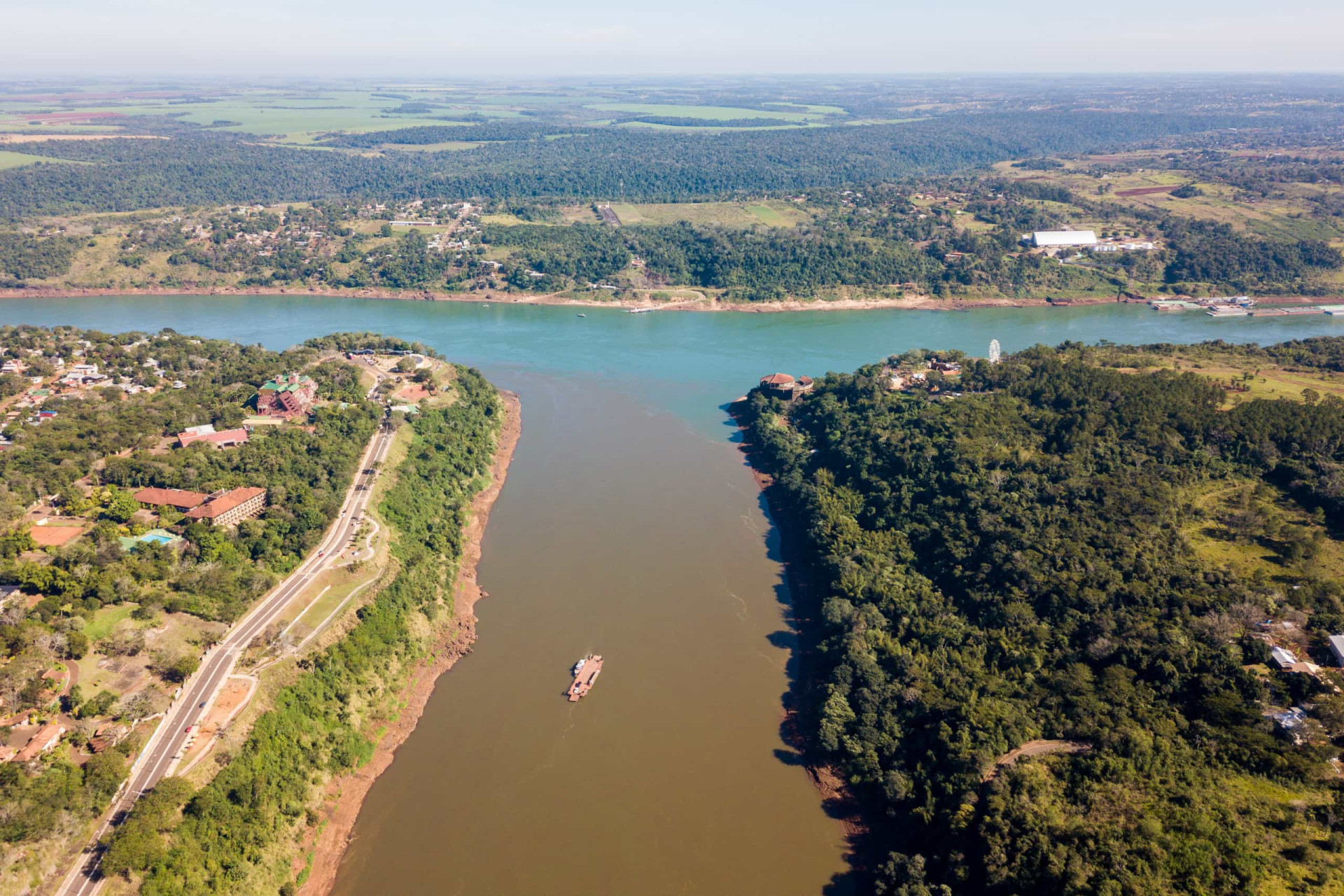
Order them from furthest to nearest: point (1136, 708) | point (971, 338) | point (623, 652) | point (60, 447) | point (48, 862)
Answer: point (971, 338) → point (60, 447) → point (623, 652) → point (1136, 708) → point (48, 862)

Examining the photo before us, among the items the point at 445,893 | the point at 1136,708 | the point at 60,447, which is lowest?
the point at 445,893

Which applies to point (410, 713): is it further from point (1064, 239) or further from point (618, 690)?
point (1064, 239)

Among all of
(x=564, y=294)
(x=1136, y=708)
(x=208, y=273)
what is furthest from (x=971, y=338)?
(x=208, y=273)

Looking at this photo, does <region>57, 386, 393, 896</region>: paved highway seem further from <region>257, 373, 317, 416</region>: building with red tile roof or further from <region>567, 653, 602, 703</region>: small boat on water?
<region>567, 653, 602, 703</region>: small boat on water

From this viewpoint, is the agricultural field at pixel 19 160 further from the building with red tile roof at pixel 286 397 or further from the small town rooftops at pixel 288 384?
the building with red tile roof at pixel 286 397

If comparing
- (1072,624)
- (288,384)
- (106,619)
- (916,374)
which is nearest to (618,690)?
(1072,624)

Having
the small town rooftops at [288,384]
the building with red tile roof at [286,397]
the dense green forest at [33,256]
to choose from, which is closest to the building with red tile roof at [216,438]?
the building with red tile roof at [286,397]

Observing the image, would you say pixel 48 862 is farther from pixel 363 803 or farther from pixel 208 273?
pixel 208 273
